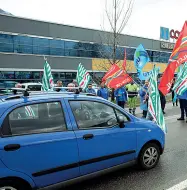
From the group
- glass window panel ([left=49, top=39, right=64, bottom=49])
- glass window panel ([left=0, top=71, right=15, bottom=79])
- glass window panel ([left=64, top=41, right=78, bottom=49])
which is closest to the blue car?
glass window panel ([left=0, top=71, right=15, bottom=79])

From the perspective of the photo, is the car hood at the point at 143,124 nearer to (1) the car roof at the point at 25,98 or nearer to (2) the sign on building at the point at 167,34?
(1) the car roof at the point at 25,98

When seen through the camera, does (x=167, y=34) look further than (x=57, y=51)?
Yes

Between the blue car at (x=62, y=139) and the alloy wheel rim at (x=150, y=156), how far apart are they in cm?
3

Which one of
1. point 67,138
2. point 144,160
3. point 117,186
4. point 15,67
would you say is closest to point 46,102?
point 67,138

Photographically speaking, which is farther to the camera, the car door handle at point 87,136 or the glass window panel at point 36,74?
the glass window panel at point 36,74

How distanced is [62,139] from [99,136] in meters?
0.65

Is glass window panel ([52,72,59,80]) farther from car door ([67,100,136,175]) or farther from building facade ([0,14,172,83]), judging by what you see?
car door ([67,100,136,175])

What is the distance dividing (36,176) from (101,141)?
1.13 meters

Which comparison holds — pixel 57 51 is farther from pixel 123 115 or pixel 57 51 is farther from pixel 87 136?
pixel 87 136

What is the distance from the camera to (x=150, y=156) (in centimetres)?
468

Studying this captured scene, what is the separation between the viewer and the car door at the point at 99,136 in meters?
3.76

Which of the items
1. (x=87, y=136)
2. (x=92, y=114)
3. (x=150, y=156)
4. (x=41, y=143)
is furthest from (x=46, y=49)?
(x=41, y=143)

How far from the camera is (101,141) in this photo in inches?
154

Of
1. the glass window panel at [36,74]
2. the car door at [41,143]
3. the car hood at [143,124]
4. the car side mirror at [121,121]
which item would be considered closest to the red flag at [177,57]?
the car hood at [143,124]
